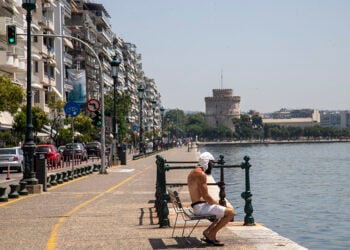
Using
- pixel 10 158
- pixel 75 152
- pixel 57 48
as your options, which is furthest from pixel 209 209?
pixel 57 48

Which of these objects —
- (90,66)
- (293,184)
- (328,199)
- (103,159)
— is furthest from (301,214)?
(90,66)

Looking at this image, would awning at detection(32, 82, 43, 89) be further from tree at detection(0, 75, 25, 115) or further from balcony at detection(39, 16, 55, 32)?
tree at detection(0, 75, 25, 115)

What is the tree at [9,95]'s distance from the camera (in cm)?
4734

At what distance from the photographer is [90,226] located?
46.7ft

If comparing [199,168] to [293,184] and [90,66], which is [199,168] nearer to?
[293,184]

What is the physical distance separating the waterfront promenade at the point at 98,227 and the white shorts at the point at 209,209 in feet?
1.55

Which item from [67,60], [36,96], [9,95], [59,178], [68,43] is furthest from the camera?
[68,43]

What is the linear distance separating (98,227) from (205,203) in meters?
3.29

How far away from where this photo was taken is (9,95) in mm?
48188

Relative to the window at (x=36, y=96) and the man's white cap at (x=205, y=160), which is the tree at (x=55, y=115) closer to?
the window at (x=36, y=96)

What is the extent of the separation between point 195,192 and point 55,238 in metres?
2.73

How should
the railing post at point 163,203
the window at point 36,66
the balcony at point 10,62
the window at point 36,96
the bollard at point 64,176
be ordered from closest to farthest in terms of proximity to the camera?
1. the railing post at point 163,203
2. the bollard at point 64,176
3. the balcony at point 10,62
4. the window at point 36,96
5. the window at point 36,66

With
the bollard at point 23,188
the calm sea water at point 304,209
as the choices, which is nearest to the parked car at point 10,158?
the calm sea water at point 304,209

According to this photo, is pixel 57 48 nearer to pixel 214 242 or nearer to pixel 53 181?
pixel 53 181
